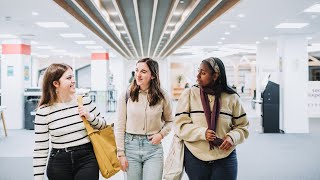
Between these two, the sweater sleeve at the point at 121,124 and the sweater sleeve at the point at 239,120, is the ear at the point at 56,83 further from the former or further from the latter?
the sweater sleeve at the point at 239,120

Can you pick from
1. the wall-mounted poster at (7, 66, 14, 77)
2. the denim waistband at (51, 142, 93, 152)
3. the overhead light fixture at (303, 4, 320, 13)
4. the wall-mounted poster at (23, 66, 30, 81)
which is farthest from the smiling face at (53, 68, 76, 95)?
the wall-mounted poster at (23, 66, 30, 81)

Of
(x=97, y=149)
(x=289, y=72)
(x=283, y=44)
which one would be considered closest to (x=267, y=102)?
(x=289, y=72)

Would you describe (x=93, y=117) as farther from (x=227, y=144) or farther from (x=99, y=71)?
(x=99, y=71)

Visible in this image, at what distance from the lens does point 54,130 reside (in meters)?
2.43

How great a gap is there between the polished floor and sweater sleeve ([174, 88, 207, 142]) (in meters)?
3.01

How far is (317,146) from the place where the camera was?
8.48 m

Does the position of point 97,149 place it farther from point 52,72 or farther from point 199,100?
point 199,100

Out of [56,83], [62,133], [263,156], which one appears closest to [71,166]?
[62,133]

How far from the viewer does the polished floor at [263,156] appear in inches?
225

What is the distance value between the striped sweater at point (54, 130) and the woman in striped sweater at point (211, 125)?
72 centimetres

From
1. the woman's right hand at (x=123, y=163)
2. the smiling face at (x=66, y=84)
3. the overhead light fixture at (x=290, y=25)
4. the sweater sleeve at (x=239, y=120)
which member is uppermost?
the overhead light fixture at (x=290, y=25)

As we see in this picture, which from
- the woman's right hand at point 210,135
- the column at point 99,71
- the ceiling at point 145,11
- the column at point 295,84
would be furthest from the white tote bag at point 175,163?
the column at point 99,71

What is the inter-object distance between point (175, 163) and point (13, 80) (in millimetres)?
10992

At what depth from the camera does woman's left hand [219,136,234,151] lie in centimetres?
234
